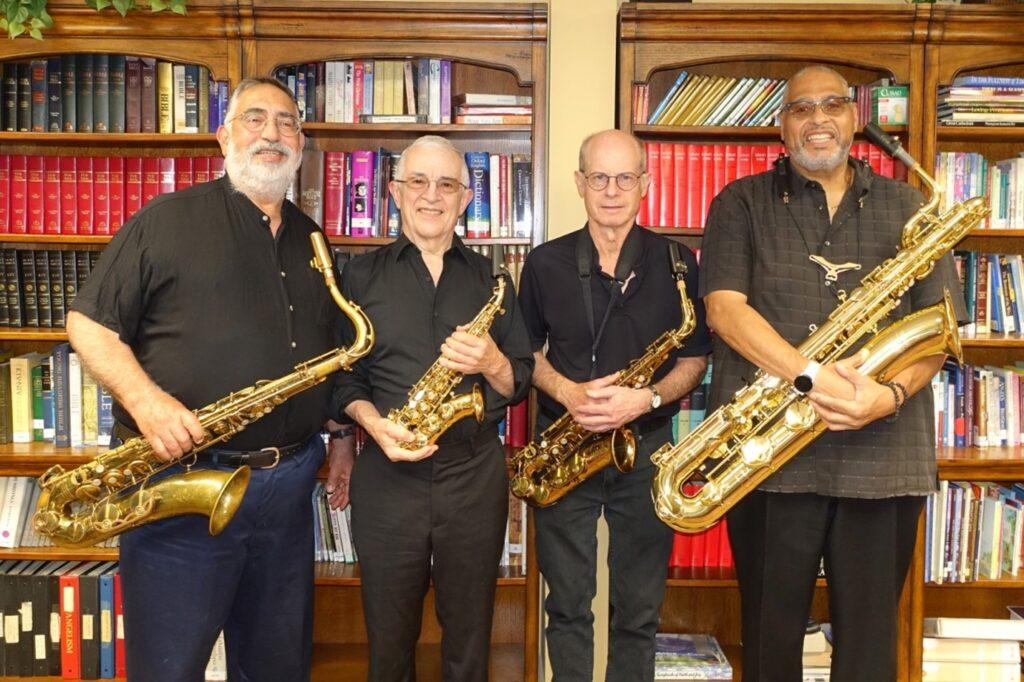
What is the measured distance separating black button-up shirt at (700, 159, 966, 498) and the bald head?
1.05ft

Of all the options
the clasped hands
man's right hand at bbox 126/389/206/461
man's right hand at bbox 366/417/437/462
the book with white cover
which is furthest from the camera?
the book with white cover

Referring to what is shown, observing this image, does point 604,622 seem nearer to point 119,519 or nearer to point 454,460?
point 454,460

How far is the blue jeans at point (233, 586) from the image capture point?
2.21 meters

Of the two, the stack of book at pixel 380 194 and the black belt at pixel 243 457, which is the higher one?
the stack of book at pixel 380 194

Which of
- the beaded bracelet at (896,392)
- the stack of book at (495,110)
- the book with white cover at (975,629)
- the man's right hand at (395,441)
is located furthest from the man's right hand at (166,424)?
the book with white cover at (975,629)

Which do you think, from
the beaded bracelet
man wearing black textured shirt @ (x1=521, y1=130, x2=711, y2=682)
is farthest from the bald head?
the beaded bracelet

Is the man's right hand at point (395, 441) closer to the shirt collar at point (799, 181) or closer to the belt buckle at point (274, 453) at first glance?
the belt buckle at point (274, 453)

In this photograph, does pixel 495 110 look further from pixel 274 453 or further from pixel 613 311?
pixel 274 453

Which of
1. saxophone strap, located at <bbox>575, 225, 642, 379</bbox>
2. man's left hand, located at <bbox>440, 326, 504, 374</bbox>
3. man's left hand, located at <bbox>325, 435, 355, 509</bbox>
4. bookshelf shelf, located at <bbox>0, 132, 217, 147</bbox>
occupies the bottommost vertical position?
man's left hand, located at <bbox>325, 435, 355, 509</bbox>

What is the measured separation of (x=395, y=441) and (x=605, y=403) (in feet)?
2.13

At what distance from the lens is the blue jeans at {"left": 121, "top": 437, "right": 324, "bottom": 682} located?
7.26 feet

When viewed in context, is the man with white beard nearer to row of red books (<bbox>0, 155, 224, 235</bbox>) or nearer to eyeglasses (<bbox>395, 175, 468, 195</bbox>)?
eyeglasses (<bbox>395, 175, 468, 195</bbox>)

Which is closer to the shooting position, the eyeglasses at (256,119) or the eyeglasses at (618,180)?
the eyeglasses at (256,119)

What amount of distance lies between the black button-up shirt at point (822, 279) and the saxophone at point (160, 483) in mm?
1113
